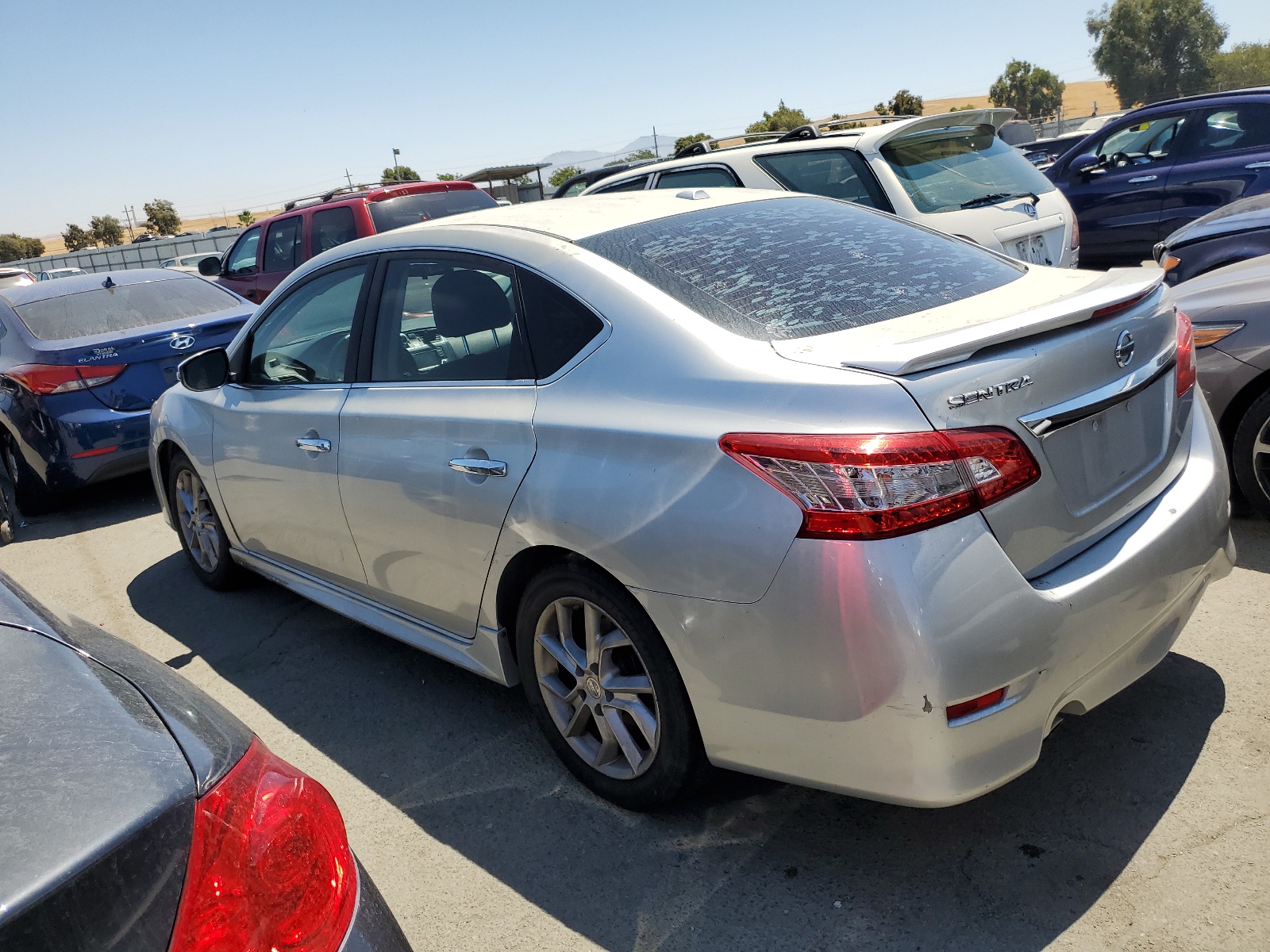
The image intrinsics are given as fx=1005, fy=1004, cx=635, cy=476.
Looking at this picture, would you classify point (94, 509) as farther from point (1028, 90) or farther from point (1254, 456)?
point (1028, 90)

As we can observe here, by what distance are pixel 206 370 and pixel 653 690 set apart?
283 cm

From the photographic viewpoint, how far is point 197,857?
1344 mm

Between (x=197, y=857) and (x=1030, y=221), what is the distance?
20.3ft

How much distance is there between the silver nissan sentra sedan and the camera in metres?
2.15

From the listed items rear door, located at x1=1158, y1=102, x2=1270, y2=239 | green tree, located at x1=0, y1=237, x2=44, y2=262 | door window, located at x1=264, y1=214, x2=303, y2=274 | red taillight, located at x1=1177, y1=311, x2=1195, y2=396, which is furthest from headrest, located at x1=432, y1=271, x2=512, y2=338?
green tree, located at x1=0, y1=237, x2=44, y2=262

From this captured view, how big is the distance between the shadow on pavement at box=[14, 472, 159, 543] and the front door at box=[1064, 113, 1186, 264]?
8.36 metres

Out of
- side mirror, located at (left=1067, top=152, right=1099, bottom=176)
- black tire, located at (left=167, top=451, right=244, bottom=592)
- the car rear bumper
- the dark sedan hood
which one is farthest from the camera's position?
side mirror, located at (left=1067, top=152, right=1099, bottom=176)

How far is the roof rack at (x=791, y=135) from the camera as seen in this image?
6.98 meters

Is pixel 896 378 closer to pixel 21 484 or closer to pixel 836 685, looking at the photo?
pixel 836 685

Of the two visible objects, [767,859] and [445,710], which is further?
[445,710]

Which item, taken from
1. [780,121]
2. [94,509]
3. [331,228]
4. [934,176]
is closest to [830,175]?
[934,176]

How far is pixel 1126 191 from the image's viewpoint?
353 inches

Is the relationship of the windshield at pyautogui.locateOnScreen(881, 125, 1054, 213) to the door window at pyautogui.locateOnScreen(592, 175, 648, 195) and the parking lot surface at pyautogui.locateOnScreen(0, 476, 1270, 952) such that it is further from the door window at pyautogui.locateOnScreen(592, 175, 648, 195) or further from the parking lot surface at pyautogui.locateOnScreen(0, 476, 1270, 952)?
the parking lot surface at pyautogui.locateOnScreen(0, 476, 1270, 952)

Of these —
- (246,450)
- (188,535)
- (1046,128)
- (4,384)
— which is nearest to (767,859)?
(246,450)
